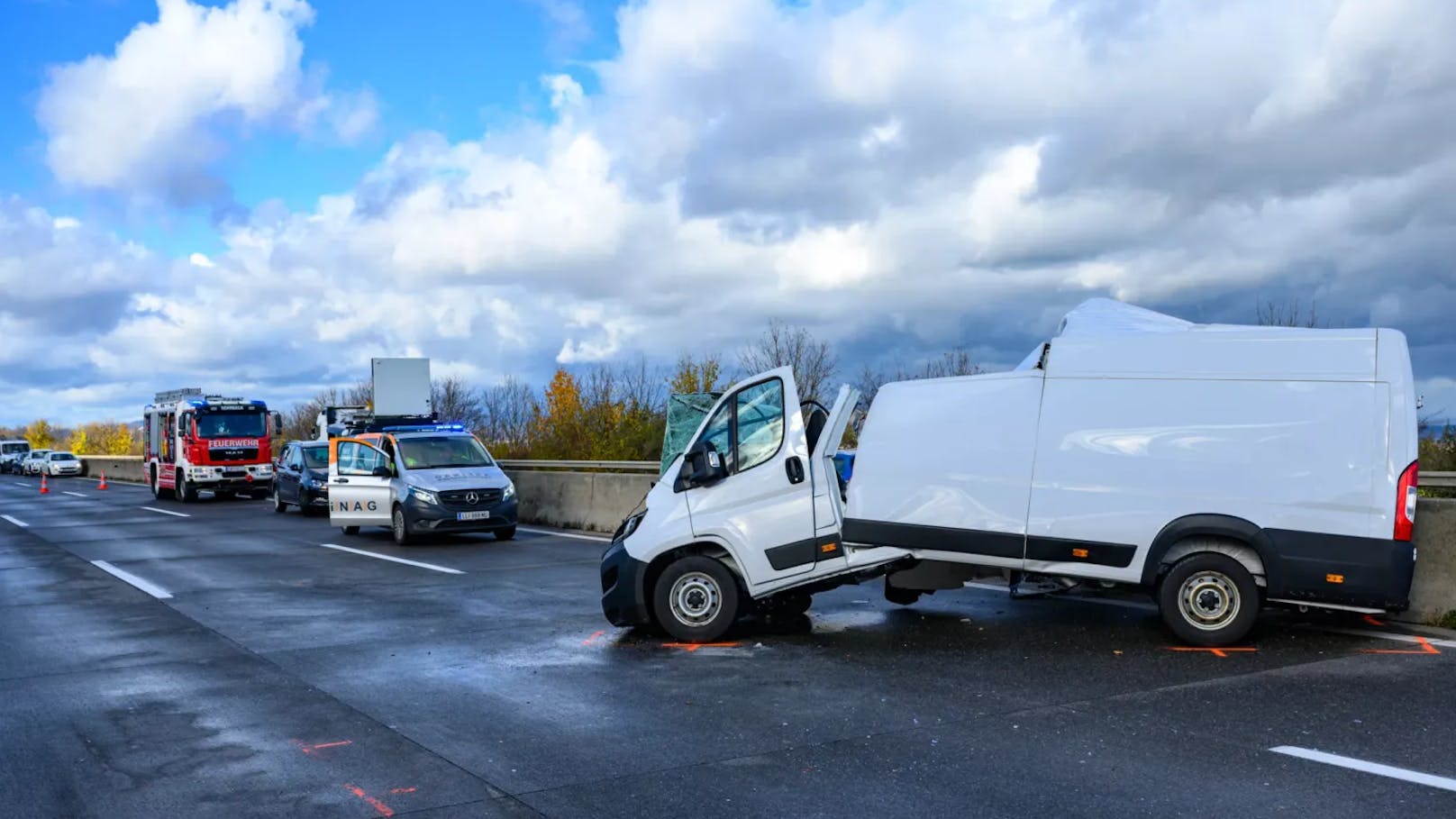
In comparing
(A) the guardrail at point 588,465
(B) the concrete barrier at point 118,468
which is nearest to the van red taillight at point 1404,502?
(A) the guardrail at point 588,465

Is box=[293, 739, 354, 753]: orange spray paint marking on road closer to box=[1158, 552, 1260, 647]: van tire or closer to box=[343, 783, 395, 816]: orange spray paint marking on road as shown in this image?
box=[343, 783, 395, 816]: orange spray paint marking on road

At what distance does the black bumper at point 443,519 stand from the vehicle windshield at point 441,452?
1.31 meters

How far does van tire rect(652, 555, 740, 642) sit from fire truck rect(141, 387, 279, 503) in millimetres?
27431

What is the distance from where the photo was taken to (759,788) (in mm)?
5453

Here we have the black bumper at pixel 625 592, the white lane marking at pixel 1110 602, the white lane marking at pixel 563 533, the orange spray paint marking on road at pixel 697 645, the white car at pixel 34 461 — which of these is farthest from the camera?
the white car at pixel 34 461

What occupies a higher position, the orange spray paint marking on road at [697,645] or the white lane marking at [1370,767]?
the white lane marking at [1370,767]

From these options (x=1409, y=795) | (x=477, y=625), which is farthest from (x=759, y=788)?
(x=477, y=625)

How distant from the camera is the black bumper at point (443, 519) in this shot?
18.2 m

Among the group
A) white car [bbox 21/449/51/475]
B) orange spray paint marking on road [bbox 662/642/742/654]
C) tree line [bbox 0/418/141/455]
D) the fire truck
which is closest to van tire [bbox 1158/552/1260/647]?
orange spray paint marking on road [bbox 662/642/742/654]

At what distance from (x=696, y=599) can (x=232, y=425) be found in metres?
28.8

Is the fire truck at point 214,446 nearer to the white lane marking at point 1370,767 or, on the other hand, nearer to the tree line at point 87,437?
the white lane marking at point 1370,767

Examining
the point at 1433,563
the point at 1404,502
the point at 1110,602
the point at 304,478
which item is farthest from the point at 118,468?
the point at 1404,502

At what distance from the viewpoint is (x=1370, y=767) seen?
552 cm

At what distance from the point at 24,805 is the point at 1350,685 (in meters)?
7.11
